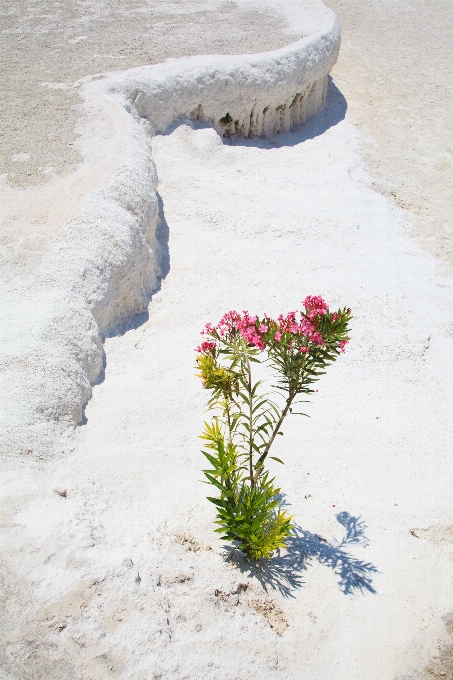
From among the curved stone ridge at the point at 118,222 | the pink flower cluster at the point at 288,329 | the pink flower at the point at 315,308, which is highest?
the pink flower at the point at 315,308

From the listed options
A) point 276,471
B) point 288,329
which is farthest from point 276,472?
point 288,329

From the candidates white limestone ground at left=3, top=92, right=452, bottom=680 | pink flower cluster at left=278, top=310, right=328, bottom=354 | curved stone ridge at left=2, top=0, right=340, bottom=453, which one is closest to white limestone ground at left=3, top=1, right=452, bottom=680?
white limestone ground at left=3, top=92, right=452, bottom=680

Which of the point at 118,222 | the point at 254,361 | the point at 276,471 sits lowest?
the point at 276,471

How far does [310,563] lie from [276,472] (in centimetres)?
80

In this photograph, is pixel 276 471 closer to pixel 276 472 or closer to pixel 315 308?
pixel 276 472

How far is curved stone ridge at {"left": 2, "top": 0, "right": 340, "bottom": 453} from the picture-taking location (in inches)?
161

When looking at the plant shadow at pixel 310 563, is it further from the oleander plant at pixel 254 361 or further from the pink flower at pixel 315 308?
the pink flower at pixel 315 308

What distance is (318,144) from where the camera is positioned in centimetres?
Result: 918

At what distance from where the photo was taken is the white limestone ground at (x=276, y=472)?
116 inches

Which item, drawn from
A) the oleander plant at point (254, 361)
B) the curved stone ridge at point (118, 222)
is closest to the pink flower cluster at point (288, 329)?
the oleander plant at point (254, 361)

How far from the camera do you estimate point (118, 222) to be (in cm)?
555

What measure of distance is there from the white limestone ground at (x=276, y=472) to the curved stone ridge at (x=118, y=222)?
0.18m

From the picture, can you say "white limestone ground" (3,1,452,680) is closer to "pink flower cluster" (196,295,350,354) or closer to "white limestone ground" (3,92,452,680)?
"white limestone ground" (3,92,452,680)

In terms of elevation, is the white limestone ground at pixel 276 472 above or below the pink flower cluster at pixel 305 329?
below
